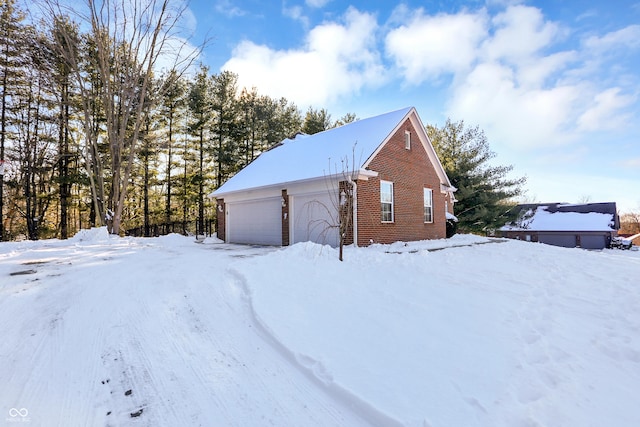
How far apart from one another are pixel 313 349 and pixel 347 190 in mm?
7232

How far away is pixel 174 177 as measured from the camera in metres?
23.6

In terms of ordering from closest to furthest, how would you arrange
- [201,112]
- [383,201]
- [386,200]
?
[383,201], [386,200], [201,112]

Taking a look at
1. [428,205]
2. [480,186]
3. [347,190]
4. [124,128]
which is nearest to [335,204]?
[347,190]

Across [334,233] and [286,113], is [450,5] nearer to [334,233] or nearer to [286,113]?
[334,233]

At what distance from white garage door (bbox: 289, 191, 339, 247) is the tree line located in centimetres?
881

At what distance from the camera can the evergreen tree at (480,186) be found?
870 inches

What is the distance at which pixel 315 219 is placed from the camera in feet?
36.4

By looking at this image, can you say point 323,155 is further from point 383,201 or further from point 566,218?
point 566,218

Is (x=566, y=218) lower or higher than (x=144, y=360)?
higher

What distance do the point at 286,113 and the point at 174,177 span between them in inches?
448

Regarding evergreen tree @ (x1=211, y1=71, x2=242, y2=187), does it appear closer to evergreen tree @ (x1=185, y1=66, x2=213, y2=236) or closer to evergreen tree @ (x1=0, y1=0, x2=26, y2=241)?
evergreen tree @ (x1=185, y1=66, x2=213, y2=236)

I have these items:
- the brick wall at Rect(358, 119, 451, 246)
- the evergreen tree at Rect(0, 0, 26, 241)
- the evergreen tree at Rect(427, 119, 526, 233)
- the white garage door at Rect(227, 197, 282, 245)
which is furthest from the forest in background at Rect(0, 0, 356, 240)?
the brick wall at Rect(358, 119, 451, 246)

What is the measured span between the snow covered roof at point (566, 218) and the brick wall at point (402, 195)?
21664 mm

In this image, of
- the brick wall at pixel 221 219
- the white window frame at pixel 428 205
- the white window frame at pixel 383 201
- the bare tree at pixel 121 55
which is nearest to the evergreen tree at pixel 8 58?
the bare tree at pixel 121 55
